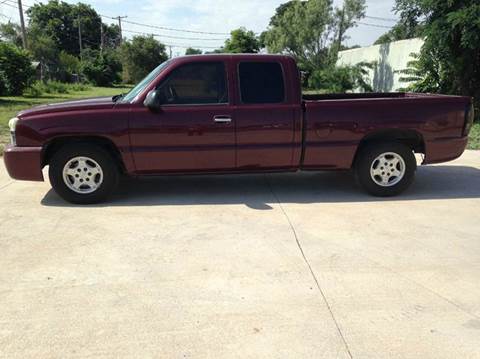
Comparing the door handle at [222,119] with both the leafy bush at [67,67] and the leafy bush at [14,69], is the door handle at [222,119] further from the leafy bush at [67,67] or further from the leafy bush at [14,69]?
the leafy bush at [67,67]

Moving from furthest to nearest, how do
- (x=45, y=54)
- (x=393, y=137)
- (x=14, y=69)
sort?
(x=45, y=54), (x=14, y=69), (x=393, y=137)

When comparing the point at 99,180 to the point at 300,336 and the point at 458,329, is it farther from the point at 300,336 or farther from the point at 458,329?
the point at 458,329

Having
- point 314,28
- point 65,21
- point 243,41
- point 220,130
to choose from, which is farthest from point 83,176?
point 65,21

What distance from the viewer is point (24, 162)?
5.61 m

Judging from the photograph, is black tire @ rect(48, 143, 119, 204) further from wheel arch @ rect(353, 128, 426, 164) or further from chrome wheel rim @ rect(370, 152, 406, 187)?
chrome wheel rim @ rect(370, 152, 406, 187)

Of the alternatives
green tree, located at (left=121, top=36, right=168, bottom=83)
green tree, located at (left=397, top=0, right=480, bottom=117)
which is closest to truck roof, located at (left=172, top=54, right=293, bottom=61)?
green tree, located at (left=397, top=0, right=480, bottom=117)

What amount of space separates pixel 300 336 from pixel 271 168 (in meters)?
3.29

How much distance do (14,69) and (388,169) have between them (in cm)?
2344

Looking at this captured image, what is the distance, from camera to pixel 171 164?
230 inches

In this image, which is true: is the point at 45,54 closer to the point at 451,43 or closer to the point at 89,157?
the point at 451,43

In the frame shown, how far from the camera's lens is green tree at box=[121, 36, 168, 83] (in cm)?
5700

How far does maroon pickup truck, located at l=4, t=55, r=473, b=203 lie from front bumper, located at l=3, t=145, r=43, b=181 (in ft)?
0.04

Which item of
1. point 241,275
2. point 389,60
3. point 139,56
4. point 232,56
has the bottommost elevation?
point 241,275

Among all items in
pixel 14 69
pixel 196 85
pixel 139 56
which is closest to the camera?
pixel 196 85
